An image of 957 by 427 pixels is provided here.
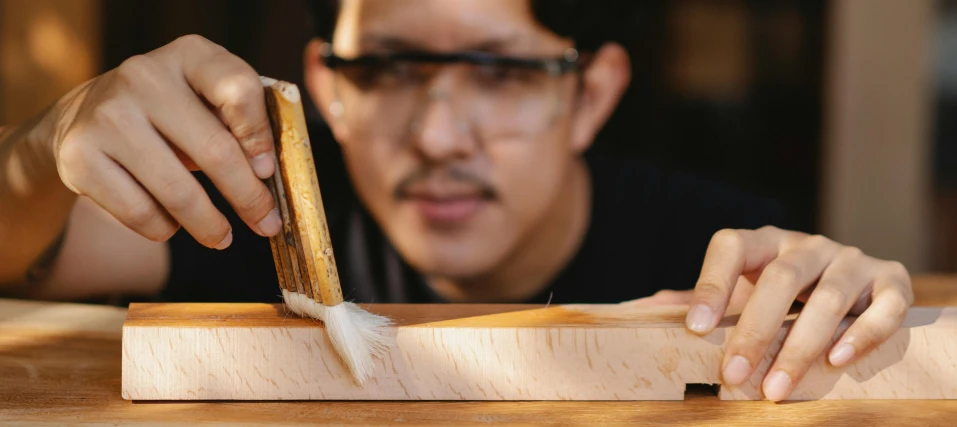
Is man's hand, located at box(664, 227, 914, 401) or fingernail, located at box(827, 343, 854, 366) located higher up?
man's hand, located at box(664, 227, 914, 401)

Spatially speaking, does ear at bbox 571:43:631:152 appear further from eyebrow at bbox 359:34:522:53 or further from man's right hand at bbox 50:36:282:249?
man's right hand at bbox 50:36:282:249

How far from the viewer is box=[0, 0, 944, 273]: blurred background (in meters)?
3.00

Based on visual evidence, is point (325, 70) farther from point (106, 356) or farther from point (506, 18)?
point (106, 356)

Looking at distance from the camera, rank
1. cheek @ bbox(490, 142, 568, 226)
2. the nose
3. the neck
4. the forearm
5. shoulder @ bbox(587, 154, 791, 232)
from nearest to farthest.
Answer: the forearm → the nose → cheek @ bbox(490, 142, 568, 226) → the neck → shoulder @ bbox(587, 154, 791, 232)

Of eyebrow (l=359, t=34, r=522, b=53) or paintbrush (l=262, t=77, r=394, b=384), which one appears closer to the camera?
paintbrush (l=262, t=77, r=394, b=384)

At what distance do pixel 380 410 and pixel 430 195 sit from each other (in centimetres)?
91

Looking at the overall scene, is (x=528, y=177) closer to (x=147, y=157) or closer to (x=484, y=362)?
(x=484, y=362)

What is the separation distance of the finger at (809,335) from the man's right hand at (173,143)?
603mm

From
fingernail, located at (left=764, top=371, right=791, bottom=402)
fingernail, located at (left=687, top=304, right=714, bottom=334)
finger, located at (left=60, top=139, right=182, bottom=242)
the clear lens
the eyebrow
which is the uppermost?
the eyebrow

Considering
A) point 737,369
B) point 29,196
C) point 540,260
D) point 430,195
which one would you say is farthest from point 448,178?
point 737,369

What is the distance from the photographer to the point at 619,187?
2250 millimetres

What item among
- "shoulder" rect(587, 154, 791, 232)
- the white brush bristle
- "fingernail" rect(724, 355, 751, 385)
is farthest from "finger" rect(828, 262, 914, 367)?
"shoulder" rect(587, 154, 791, 232)

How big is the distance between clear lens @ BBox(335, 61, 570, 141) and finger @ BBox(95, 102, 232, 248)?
0.86 metres

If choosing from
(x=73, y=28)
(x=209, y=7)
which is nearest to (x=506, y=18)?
(x=73, y=28)
